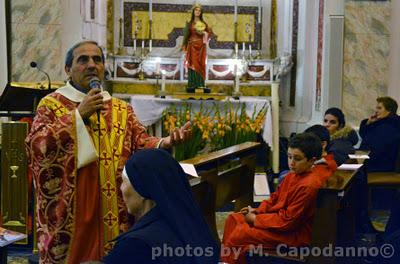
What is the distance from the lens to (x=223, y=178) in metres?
6.14

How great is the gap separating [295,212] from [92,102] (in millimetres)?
1993

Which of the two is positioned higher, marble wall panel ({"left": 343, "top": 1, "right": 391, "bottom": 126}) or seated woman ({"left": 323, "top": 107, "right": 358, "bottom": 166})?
marble wall panel ({"left": 343, "top": 1, "right": 391, "bottom": 126})

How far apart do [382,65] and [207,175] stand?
5.14m

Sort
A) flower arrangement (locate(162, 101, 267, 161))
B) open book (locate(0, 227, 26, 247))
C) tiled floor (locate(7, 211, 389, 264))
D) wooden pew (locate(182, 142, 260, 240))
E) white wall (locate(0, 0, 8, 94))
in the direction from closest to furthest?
open book (locate(0, 227, 26, 247))
wooden pew (locate(182, 142, 260, 240))
tiled floor (locate(7, 211, 389, 264))
flower arrangement (locate(162, 101, 267, 161))
white wall (locate(0, 0, 8, 94))

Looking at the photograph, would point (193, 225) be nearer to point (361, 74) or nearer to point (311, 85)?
point (361, 74)

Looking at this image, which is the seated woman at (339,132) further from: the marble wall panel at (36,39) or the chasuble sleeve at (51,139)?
the marble wall panel at (36,39)

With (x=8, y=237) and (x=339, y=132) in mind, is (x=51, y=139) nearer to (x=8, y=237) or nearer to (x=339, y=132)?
(x=8, y=237)

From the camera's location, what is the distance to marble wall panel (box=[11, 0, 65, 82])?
8.85 metres

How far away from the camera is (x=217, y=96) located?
Result: 11.1m

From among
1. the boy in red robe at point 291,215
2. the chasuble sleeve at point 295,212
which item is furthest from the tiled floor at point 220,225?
the chasuble sleeve at point 295,212

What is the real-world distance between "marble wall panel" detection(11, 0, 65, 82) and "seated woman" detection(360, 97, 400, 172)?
4216 mm

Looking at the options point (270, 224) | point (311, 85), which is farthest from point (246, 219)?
point (311, 85)

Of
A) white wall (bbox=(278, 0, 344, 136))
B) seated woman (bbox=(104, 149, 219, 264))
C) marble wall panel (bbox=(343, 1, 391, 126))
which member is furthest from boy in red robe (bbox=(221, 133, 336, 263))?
white wall (bbox=(278, 0, 344, 136))

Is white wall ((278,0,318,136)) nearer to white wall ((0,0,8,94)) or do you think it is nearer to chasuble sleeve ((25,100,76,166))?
white wall ((0,0,8,94))
